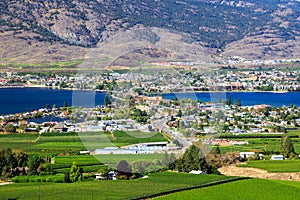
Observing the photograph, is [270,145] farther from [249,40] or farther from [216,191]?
[249,40]

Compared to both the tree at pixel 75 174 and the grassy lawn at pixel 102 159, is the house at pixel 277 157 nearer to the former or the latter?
the grassy lawn at pixel 102 159

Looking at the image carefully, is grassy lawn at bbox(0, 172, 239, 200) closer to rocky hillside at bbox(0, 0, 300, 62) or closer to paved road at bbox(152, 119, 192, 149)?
paved road at bbox(152, 119, 192, 149)

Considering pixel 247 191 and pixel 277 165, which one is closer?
pixel 247 191

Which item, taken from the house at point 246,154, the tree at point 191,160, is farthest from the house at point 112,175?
the house at point 246,154

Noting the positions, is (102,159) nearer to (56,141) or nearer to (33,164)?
(33,164)

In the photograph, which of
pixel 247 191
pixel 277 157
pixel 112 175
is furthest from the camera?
pixel 277 157

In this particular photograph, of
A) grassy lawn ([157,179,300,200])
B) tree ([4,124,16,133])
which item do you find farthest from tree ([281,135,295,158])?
tree ([4,124,16,133])

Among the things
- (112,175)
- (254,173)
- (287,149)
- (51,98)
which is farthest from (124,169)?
(51,98)
